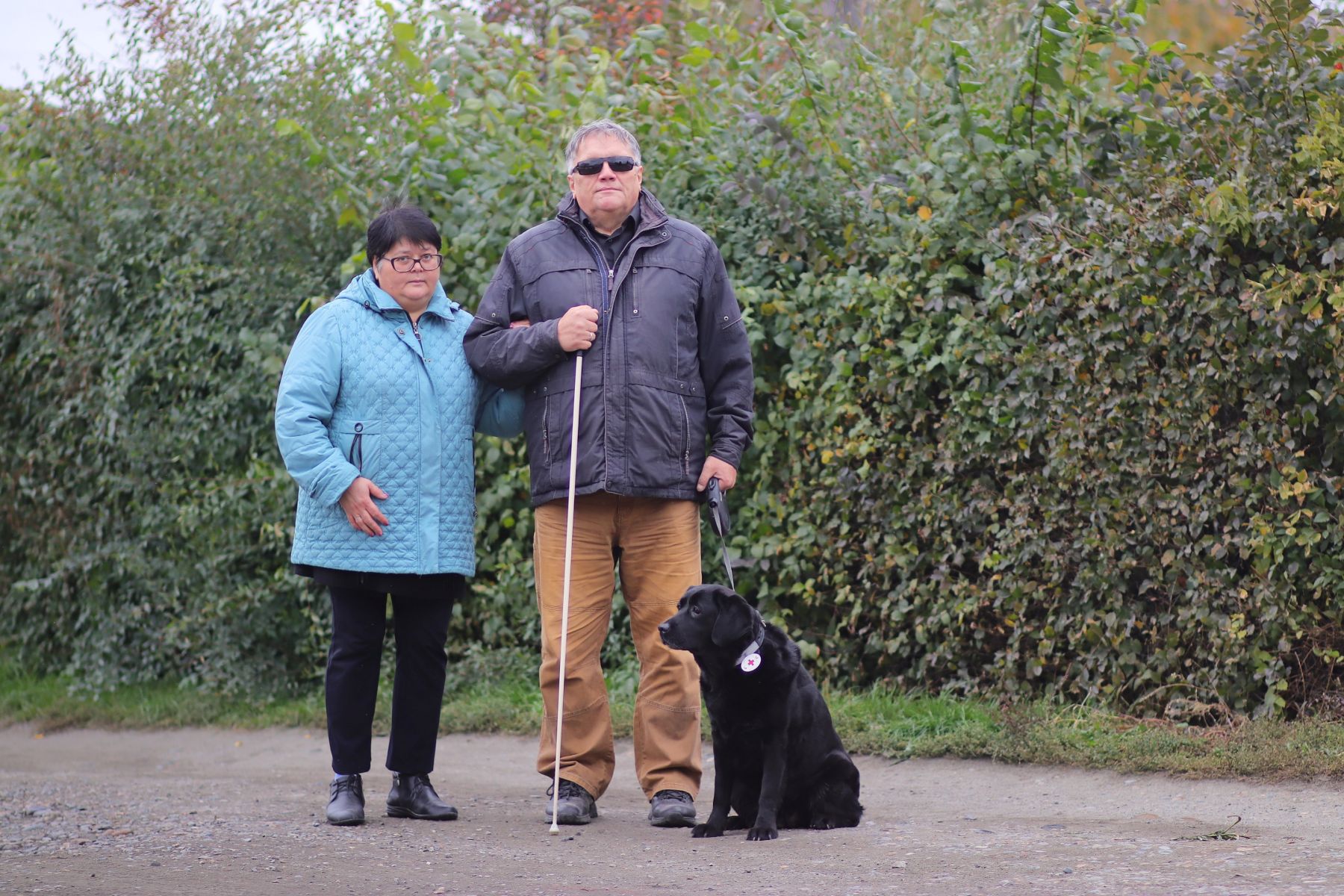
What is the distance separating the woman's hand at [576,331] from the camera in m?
4.76

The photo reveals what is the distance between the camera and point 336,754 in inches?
195

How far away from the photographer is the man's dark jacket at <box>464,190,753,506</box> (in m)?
4.82

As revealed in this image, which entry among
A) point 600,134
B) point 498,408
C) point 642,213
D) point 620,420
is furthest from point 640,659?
point 600,134

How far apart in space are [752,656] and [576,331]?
1.20m

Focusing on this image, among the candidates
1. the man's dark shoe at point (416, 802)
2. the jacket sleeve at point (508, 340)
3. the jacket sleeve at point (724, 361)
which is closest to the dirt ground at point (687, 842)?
the man's dark shoe at point (416, 802)

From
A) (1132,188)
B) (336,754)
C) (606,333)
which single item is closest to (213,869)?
(336,754)

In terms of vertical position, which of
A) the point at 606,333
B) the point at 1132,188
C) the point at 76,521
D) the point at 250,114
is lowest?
the point at 76,521

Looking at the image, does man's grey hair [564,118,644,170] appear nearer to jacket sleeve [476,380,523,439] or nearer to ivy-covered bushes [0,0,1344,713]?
jacket sleeve [476,380,523,439]

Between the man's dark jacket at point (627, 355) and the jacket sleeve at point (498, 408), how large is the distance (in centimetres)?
9

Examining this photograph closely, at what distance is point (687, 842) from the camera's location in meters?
4.52

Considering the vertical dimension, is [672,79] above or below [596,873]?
above

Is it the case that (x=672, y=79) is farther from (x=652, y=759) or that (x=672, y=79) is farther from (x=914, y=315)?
(x=652, y=759)

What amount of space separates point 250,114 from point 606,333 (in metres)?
4.34

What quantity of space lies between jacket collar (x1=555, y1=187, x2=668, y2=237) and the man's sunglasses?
0.44 ft
